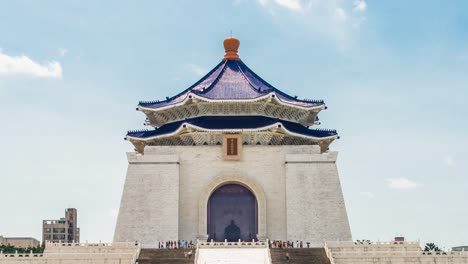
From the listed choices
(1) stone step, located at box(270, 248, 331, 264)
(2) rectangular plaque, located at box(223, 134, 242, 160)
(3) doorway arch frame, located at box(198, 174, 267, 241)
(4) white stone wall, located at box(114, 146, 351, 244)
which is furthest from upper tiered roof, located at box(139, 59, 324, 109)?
(1) stone step, located at box(270, 248, 331, 264)

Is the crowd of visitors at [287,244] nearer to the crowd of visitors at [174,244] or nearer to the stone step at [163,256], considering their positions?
the crowd of visitors at [174,244]

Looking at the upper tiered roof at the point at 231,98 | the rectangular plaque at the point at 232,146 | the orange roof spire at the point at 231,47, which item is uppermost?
the orange roof spire at the point at 231,47

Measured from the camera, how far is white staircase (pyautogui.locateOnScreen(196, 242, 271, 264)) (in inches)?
1405

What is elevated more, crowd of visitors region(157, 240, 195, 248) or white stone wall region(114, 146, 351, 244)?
white stone wall region(114, 146, 351, 244)

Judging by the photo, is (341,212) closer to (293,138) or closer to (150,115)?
(293,138)

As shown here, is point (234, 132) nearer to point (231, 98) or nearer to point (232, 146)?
point (232, 146)

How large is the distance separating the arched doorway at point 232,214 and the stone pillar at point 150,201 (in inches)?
76.6

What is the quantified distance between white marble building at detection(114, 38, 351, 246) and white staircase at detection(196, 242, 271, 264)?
5.30 meters

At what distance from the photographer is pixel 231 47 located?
163 ft

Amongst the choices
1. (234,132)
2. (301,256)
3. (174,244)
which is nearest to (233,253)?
(301,256)

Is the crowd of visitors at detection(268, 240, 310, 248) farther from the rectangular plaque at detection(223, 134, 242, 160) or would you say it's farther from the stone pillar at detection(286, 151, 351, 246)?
the rectangular plaque at detection(223, 134, 242, 160)

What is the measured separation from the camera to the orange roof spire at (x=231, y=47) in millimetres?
49500

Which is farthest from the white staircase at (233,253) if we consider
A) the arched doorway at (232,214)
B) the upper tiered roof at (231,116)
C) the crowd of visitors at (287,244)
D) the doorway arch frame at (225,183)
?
the upper tiered roof at (231,116)

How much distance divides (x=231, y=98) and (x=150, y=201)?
6614mm
